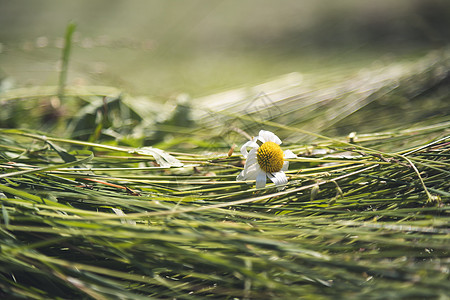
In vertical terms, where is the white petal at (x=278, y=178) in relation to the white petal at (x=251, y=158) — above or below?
below

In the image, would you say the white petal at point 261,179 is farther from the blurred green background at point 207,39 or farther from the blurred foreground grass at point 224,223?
the blurred green background at point 207,39

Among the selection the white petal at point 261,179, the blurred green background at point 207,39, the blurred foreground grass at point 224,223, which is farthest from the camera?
the blurred green background at point 207,39

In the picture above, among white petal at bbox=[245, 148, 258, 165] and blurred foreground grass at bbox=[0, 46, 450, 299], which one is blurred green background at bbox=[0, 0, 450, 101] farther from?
white petal at bbox=[245, 148, 258, 165]

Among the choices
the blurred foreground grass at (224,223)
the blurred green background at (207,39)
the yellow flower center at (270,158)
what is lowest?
the blurred foreground grass at (224,223)

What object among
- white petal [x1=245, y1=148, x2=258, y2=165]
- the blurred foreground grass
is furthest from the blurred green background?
white petal [x1=245, y1=148, x2=258, y2=165]

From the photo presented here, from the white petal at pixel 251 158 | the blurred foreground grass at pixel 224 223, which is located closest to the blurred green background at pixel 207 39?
the blurred foreground grass at pixel 224 223

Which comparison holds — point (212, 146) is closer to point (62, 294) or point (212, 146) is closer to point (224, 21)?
point (62, 294)

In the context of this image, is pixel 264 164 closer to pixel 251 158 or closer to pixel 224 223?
pixel 251 158
